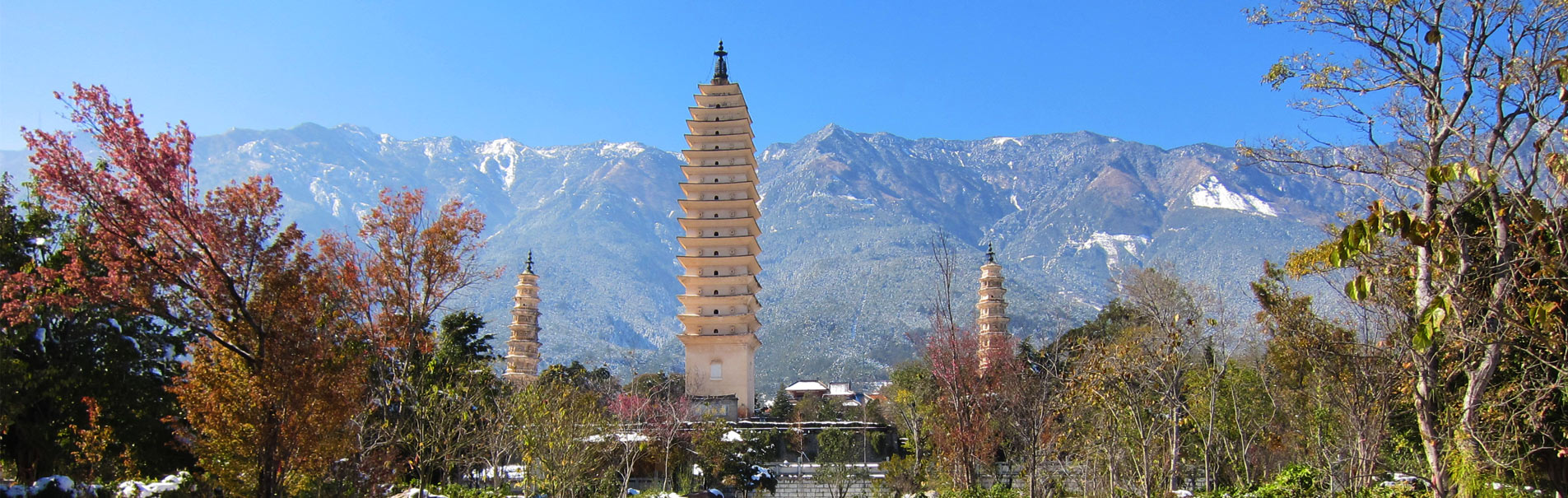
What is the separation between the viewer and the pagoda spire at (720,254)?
46.8 meters

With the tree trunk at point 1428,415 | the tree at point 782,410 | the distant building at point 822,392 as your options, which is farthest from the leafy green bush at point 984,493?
the distant building at point 822,392

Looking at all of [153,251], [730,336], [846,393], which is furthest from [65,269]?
[846,393]

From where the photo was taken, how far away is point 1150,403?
58.4ft

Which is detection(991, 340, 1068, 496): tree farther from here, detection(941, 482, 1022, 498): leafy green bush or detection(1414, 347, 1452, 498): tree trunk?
detection(1414, 347, 1452, 498): tree trunk

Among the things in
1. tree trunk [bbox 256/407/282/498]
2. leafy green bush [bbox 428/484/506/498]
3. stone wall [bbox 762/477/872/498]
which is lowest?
stone wall [bbox 762/477/872/498]

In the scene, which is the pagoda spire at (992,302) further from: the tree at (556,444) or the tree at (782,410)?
the tree at (556,444)

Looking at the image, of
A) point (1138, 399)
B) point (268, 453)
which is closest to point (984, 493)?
point (1138, 399)

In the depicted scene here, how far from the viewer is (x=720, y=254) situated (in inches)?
1917

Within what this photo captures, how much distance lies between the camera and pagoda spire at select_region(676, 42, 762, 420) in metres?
46.8

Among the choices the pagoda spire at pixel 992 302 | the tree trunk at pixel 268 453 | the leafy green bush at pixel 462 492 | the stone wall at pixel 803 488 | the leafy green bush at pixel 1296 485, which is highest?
the pagoda spire at pixel 992 302

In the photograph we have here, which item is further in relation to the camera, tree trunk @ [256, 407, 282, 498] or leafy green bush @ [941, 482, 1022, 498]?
leafy green bush @ [941, 482, 1022, 498]

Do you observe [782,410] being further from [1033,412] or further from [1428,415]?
[1428,415]

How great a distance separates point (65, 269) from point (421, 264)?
12.4 ft

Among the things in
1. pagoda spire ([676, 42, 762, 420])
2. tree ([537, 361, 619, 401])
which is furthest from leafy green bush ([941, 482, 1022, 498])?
pagoda spire ([676, 42, 762, 420])
